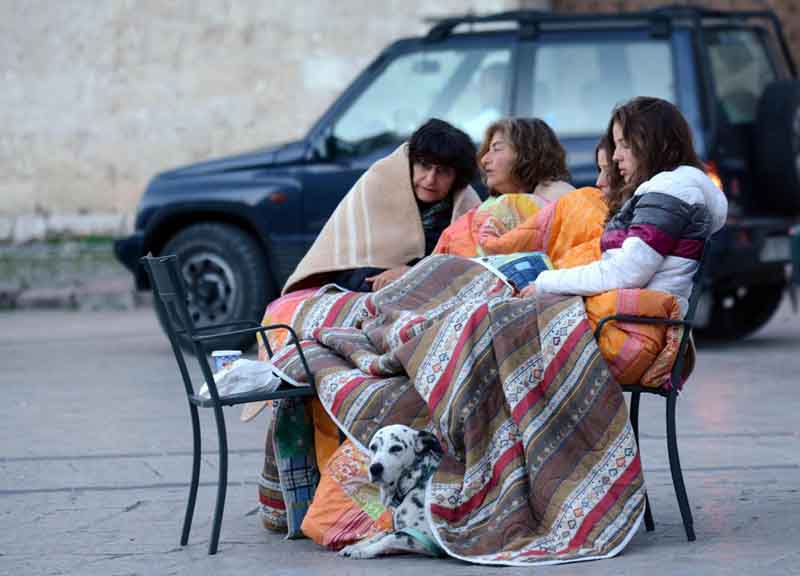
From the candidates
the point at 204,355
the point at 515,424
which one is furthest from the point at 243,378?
the point at 515,424

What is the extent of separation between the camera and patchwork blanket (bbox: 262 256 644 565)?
4.67m

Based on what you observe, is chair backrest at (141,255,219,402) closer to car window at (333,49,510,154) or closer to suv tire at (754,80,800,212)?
car window at (333,49,510,154)

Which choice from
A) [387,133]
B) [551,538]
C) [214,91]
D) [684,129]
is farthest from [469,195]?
[214,91]

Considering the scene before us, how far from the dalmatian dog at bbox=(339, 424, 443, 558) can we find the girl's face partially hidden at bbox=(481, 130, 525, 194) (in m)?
1.43

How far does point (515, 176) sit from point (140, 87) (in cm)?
1147

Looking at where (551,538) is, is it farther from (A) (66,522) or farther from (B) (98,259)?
(B) (98,259)

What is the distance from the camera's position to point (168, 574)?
462 centimetres

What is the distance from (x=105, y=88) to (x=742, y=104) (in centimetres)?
816

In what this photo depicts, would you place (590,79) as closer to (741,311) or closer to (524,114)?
(524,114)

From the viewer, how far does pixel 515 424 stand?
4785 mm

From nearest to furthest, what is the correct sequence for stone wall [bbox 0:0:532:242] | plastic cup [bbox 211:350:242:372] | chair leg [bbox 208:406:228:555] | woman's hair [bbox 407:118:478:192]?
chair leg [bbox 208:406:228:555] < plastic cup [bbox 211:350:242:372] < woman's hair [bbox 407:118:478:192] < stone wall [bbox 0:0:532:242]

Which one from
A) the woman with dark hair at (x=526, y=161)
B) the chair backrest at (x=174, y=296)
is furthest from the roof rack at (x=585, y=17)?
the chair backrest at (x=174, y=296)

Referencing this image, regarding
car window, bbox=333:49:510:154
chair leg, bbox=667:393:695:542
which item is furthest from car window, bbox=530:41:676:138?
chair leg, bbox=667:393:695:542

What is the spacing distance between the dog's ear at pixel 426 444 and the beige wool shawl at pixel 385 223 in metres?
1.45
